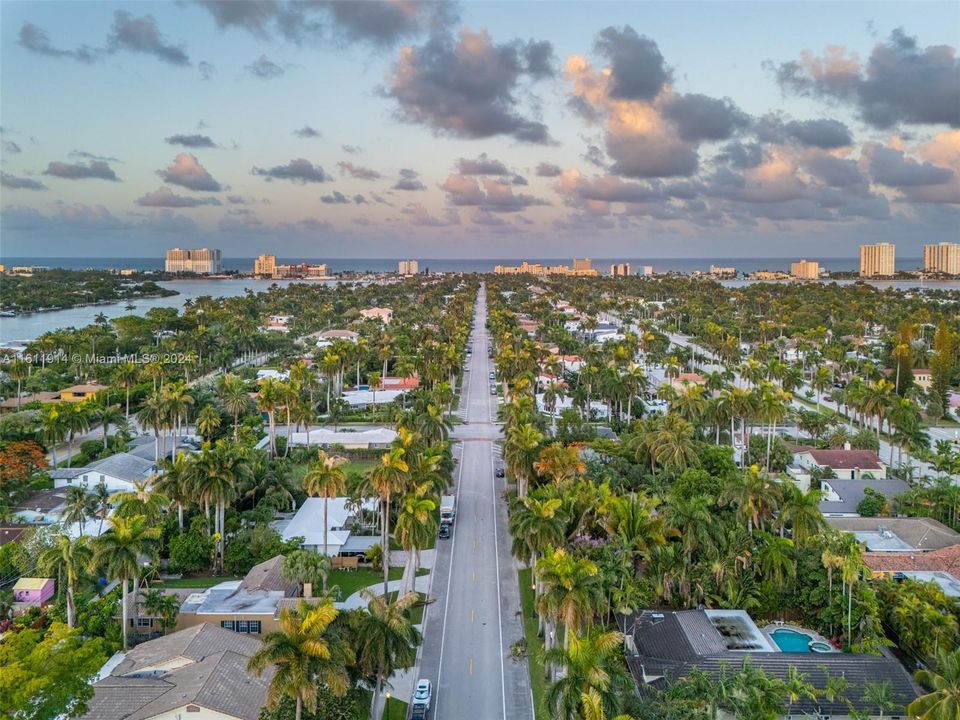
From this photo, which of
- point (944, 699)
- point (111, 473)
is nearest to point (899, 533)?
point (944, 699)

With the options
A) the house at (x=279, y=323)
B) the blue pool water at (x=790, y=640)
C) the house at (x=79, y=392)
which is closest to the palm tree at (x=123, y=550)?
the blue pool water at (x=790, y=640)

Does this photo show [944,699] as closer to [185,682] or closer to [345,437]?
[185,682]

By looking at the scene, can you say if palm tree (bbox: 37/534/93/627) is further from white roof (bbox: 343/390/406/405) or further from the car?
white roof (bbox: 343/390/406/405)

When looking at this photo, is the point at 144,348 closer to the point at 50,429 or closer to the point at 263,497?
the point at 50,429

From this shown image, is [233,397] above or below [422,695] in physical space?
above

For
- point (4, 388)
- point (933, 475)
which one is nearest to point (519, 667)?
point (933, 475)

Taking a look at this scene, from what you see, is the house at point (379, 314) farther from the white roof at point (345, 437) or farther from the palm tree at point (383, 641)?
the palm tree at point (383, 641)
